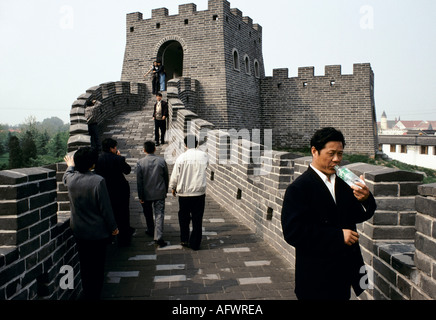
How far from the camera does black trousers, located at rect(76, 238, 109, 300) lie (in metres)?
3.50

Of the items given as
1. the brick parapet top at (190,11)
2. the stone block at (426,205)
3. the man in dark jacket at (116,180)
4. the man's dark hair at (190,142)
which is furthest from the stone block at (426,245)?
the brick parapet top at (190,11)

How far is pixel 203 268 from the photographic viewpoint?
4.67m

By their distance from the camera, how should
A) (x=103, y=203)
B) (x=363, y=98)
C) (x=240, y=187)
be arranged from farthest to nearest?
(x=363, y=98) < (x=240, y=187) < (x=103, y=203)

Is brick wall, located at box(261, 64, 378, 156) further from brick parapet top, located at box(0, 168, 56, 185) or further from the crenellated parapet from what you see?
brick parapet top, located at box(0, 168, 56, 185)

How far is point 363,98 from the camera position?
21.8m

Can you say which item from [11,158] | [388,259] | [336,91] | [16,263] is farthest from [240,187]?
[11,158]

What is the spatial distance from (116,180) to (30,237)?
2.41 meters

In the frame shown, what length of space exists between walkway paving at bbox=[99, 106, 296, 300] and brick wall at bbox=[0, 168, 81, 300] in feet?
2.83

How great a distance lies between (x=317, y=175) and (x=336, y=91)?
2139 centimetres

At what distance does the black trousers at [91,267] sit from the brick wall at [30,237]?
0.69ft

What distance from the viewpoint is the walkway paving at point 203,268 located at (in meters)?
3.97

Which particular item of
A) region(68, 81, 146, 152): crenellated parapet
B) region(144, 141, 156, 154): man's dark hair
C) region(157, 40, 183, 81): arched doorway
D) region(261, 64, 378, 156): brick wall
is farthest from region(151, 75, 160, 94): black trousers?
region(144, 141, 156, 154): man's dark hair
